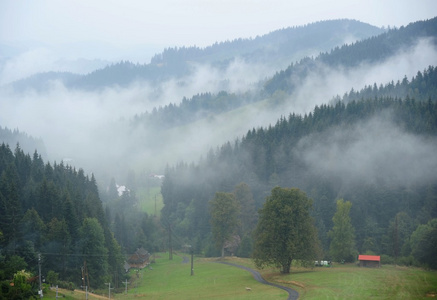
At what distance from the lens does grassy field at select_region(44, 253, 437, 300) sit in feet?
177

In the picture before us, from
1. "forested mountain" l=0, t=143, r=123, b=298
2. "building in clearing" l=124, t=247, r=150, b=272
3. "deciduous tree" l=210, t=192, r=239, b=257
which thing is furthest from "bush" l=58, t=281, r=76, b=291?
"deciduous tree" l=210, t=192, r=239, b=257

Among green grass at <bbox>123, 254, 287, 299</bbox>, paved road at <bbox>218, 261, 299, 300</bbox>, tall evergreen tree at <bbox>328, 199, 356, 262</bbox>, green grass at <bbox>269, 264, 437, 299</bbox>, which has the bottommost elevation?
green grass at <bbox>123, 254, 287, 299</bbox>

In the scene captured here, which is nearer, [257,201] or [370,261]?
[370,261]

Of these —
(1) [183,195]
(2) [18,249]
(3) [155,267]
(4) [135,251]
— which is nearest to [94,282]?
(2) [18,249]

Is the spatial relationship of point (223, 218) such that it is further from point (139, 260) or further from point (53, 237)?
point (53, 237)

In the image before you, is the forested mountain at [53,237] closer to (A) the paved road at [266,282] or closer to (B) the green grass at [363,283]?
(A) the paved road at [266,282]

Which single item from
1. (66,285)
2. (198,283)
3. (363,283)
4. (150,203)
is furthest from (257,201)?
(363,283)

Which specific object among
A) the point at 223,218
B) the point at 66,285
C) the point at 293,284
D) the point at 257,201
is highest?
the point at 257,201

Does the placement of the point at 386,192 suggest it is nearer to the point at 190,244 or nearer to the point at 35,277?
the point at 190,244

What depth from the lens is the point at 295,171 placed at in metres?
134

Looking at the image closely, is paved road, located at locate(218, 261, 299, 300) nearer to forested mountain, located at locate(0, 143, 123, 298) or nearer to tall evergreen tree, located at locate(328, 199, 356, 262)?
tall evergreen tree, located at locate(328, 199, 356, 262)

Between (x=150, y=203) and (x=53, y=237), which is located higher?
(x=150, y=203)

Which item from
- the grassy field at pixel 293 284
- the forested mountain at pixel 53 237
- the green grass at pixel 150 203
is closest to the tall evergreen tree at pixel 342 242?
the grassy field at pixel 293 284

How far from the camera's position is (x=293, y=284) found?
66.4 m
